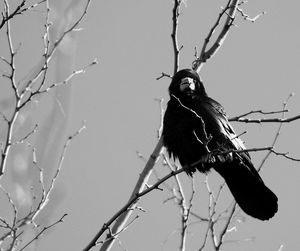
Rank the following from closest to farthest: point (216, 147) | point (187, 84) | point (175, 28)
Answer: point (175, 28) < point (216, 147) < point (187, 84)

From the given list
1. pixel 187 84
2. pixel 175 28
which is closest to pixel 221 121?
pixel 187 84

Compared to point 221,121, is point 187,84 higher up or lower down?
higher up

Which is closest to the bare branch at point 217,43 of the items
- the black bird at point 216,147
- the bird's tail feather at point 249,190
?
the black bird at point 216,147

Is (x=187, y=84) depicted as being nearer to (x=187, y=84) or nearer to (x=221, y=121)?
(x=187, y=84)

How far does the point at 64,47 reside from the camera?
3.15m

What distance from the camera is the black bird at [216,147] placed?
189 inches

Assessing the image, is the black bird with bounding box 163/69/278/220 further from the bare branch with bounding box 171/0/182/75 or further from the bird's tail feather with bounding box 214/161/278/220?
the bare branch with bounding box 171/0/182/75

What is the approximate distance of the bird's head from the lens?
5.31m

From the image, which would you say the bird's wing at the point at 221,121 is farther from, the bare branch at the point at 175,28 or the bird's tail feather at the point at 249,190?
the bare branch at the point at 175,28

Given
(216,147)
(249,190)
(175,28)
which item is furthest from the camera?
(249,190)

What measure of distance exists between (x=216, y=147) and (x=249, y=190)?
0.50m

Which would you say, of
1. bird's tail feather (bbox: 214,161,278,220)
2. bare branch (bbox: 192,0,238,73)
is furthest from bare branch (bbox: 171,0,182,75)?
bird's tail feather (bbox: 214,161,278,220)

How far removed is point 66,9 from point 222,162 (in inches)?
87.3

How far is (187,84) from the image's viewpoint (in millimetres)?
5312
